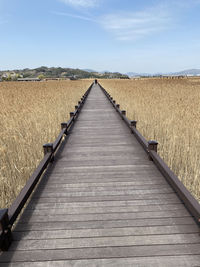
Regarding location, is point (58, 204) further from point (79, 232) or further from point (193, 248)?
point (193, 248)

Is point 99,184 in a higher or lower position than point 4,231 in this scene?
lower

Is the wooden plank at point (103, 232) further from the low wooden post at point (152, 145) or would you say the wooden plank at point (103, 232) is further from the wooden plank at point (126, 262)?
the low wooden post at point (152, 145)

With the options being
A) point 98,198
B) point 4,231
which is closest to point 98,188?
point 98,198

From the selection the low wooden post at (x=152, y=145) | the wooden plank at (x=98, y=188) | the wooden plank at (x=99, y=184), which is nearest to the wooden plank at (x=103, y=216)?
the wooden plank at (x=98, y=188)

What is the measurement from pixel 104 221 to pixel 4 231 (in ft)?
4.10

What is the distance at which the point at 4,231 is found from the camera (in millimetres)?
2170

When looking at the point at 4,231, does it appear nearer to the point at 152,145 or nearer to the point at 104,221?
the point at 104,221

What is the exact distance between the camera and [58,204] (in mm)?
3047

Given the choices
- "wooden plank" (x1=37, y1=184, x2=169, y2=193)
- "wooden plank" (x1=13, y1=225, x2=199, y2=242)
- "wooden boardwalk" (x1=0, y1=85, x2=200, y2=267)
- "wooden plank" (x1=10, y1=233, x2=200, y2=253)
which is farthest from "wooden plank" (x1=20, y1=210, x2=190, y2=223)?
"wooden plank" (x1=37, y1=184, x2=169, y2=193)

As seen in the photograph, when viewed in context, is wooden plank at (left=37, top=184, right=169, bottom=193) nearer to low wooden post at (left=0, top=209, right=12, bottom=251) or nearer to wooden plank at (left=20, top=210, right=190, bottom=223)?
wooden plank at (left=20, top=210, right=190, bottom=223)

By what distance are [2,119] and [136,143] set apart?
5.22m

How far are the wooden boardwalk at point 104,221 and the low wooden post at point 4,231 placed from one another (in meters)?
0.08

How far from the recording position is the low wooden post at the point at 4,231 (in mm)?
2113

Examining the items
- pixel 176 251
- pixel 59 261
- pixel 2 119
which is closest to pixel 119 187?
pixel 176 251
